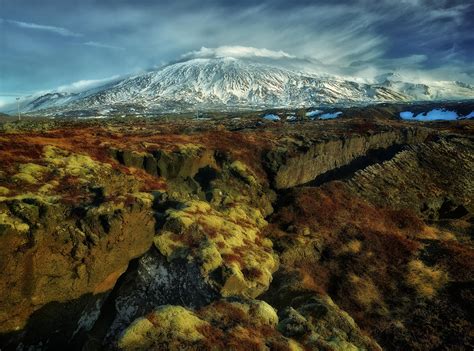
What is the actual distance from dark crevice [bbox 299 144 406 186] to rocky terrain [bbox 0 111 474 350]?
766 centimetres

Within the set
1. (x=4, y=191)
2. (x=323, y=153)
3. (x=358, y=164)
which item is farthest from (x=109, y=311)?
(x=358, y=164)

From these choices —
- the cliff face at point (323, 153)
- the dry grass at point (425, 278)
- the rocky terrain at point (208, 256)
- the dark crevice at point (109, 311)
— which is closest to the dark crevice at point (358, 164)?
the cliff face at point (323, 153)

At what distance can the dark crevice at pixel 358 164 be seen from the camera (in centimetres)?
5650

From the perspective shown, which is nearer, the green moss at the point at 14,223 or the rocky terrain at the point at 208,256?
the rocky terrain at the point at 208,256

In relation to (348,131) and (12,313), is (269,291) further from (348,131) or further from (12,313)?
(348,131)

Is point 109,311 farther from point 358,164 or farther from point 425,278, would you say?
point 358,164

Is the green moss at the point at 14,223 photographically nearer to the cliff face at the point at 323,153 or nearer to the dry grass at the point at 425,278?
the dry grass at the point at 425,278

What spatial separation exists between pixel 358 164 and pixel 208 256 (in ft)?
148

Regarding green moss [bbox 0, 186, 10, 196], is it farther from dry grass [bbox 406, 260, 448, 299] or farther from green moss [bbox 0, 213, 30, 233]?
dry grass [bbox 406, 260, 448, 299]

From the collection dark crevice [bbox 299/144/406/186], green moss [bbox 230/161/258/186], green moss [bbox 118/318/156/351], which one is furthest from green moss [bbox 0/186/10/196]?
dark crevice [bbox 299/144/406/186]

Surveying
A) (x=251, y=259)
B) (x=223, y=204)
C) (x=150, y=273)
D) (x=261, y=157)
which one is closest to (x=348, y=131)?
(x=261, y=157)

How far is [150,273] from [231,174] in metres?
21.7

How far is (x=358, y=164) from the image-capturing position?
64.4m

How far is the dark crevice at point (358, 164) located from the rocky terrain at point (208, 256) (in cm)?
766
